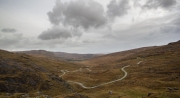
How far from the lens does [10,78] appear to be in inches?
2502

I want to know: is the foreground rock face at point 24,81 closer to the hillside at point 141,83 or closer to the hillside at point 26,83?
the hillside at point 26,83

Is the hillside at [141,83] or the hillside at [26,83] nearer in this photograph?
the hillside at [141,83]

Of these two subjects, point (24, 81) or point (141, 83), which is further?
point (141, 83)

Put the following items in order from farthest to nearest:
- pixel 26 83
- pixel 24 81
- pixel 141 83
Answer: pixel 141 83 → pixel 24 81 → pixel 26 83

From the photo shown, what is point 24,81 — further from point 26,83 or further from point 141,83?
point 141,83

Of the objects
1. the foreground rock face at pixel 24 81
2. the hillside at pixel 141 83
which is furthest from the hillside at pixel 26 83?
the hillside at pixel 141 83

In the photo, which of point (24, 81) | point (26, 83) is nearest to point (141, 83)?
point (26, 83)

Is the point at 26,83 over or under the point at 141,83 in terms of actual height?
over

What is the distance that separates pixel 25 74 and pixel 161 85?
199 feet

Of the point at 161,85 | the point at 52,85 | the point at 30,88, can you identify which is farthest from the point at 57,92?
the point at 161,85

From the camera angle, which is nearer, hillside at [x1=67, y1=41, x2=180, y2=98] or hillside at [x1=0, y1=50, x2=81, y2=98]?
hillside at [x1=67, y1=41, x2=180, y2=98]

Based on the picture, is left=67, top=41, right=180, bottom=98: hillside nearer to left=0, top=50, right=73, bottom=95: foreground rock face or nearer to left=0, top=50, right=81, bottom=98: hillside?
left=0, top=50, right=81, bottom=98: hillside

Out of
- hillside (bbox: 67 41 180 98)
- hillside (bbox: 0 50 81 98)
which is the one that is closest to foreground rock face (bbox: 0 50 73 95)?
hillside (bbox: 0 50 81 98)

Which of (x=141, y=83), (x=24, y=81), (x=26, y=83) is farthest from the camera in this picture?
(x=141, y=83)
